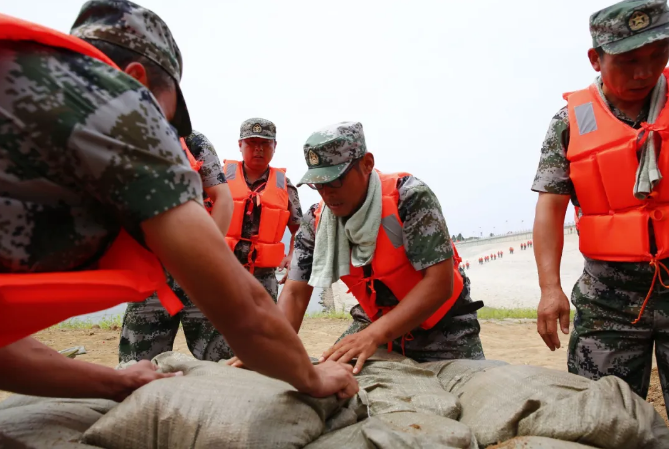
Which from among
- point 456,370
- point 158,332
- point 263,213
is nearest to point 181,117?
point 456,370

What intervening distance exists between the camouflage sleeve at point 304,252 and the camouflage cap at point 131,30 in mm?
1507

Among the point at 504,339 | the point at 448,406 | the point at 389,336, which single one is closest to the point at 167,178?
the point at 448,406

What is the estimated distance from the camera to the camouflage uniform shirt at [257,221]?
4.47 m

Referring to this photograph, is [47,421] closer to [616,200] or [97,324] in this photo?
[616,200]

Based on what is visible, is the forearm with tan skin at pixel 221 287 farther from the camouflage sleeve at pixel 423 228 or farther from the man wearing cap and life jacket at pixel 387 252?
the camouflage sleeve at pixel 423 228

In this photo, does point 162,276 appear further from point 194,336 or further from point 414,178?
point 194,336

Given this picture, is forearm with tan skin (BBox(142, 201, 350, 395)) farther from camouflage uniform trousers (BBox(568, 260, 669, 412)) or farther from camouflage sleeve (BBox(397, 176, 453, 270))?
camouflage uniform trousers (BBox(568, 260, 669, 412))

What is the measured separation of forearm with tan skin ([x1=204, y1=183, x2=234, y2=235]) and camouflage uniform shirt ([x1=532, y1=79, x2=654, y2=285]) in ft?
6.16

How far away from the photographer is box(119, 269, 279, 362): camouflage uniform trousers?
133 inches

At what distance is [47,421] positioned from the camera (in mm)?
1563

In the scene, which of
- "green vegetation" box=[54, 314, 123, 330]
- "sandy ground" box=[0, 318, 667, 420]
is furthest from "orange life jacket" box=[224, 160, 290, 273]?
"green vegetation" box=[54, 314, 123, 330]

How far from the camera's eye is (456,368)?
2.12m

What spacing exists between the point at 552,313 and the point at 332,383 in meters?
1.07

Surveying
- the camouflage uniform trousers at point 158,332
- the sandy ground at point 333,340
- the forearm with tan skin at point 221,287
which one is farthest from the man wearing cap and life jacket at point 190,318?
the forearm with tan skin at point 221,287
